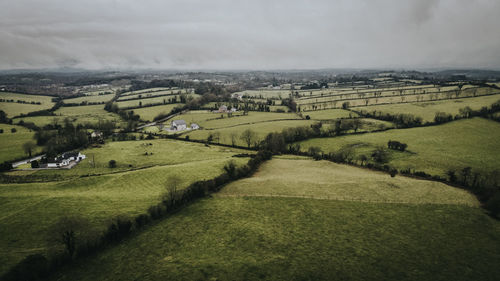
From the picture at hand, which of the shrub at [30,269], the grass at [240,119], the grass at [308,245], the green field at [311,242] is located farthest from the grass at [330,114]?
the shrub at [30,269]

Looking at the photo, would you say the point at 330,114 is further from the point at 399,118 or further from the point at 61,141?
the point at 61,141

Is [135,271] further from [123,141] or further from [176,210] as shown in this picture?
[123,141]

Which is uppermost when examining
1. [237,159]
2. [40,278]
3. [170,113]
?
[170,113]

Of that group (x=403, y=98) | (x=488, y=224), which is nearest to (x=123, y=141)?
(x=488, y=224)

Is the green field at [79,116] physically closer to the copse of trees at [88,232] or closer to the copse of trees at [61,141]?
the copse of trees at [61,141]

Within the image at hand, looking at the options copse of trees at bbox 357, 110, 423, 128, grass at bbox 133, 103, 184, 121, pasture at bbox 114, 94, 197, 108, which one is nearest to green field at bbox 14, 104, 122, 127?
pasture at bbox 114, 94, 197, 108

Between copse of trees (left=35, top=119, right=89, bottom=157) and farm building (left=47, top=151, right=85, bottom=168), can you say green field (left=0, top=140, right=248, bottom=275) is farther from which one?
copse of trees (left=35, top=119, right=89, bottom=157)
